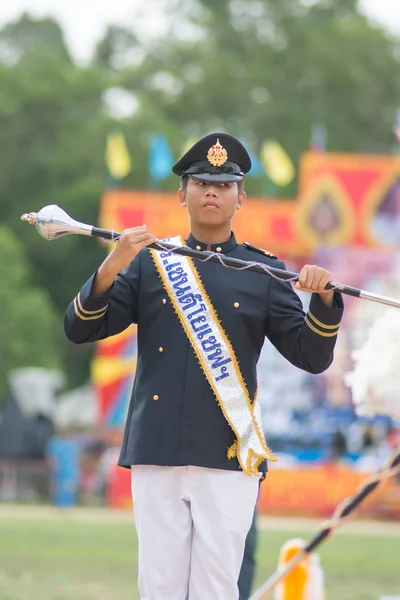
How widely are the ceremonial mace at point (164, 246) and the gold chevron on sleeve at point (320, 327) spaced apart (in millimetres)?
146

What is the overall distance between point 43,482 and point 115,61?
90.8ft

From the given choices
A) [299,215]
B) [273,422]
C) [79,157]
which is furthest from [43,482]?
[79,157]

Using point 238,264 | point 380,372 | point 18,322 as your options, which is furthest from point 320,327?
point 18,322

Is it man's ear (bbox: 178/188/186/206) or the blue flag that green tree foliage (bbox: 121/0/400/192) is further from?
man's ear (bbox: 178/188/186/206)

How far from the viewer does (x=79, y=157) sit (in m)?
45.6

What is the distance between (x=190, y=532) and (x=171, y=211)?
894 inches

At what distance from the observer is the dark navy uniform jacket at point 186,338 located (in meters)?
5.09

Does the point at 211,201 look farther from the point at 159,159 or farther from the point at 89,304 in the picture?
the point at 159,159

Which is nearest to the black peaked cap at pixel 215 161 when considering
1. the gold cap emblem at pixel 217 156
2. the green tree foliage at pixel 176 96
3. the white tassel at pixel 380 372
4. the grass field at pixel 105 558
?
the gold cap emblem at pixel 217 156

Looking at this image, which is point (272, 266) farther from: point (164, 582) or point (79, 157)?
point (79, 157)

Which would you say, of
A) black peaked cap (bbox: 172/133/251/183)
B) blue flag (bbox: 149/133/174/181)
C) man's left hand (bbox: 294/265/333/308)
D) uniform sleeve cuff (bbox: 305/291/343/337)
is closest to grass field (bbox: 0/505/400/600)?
black peaked cap (bbox: 172/133/251/183)

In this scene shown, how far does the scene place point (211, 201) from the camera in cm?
520

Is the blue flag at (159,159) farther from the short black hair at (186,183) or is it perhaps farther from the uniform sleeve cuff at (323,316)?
the uniform sleeve cuff at (323,316)

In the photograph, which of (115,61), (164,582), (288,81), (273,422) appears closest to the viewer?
(164,582)
